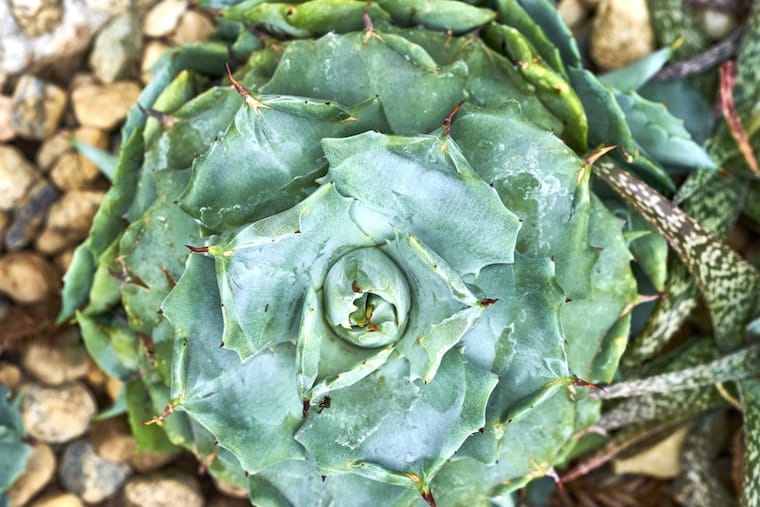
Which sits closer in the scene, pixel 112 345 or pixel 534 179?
pixel 534 179

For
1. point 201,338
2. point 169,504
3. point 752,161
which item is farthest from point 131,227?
point 752,161

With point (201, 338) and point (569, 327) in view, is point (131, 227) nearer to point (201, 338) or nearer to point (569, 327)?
point (201, 338)

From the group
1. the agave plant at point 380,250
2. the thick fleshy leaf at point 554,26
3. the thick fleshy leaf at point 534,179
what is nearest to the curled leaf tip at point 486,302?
the agave plant at point 380,250

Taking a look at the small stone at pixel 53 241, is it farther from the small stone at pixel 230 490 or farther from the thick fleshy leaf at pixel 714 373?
the thick fleshy leaf at pixel 714 373

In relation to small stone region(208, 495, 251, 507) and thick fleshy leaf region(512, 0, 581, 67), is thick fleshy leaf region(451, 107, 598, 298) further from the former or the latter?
small stone region(208, 495, 251, 507)

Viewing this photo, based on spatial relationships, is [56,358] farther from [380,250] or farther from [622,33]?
[622,33]

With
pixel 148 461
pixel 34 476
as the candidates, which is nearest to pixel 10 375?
pixel 34 476
